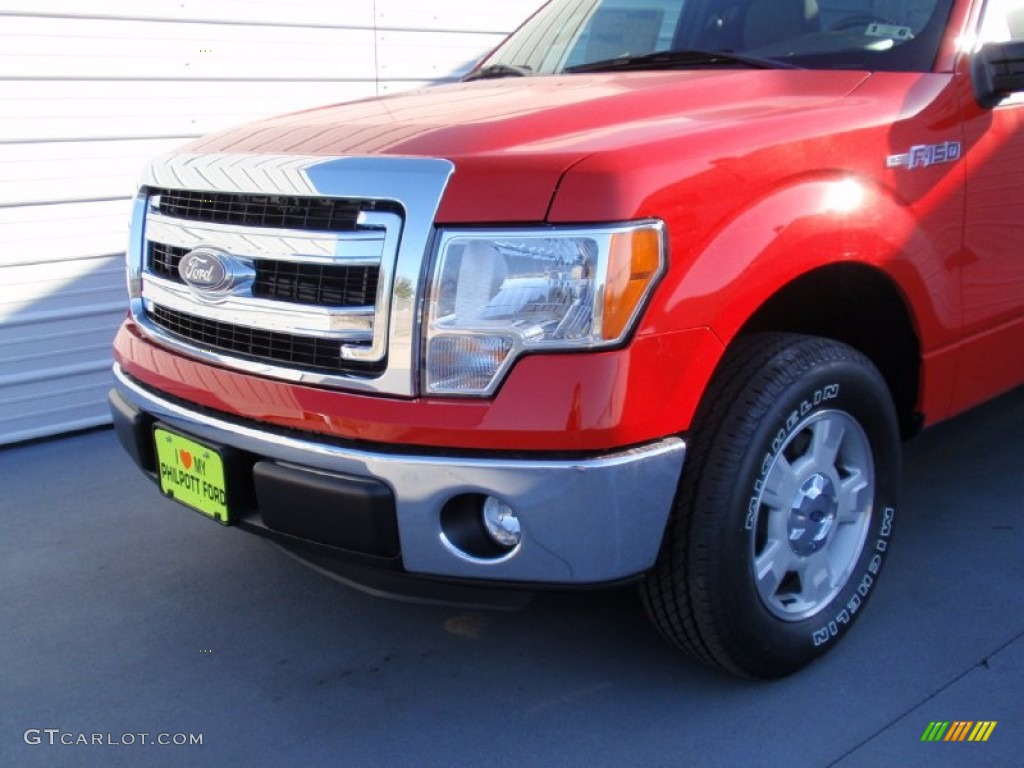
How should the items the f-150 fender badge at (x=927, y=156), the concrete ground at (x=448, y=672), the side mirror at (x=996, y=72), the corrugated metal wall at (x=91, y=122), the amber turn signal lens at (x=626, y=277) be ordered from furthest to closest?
the corrugated metal wall at (x=91, y=122) → the side mirror at (x=996, y=72) → the f-150 fender badge at (x=927, y=156) → the concrete ground at (x=448, y=672) → the amber turn signal lens at (x=626, y=277)

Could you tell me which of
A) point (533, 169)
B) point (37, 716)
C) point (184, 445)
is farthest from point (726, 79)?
point (37, 716)

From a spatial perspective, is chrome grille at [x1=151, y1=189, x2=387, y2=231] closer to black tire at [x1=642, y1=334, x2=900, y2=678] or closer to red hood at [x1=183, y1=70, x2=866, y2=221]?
red hood at [x1=183, y1=70, x2=866, y2=221]

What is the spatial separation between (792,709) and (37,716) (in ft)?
6.06

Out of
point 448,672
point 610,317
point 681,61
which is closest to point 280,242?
point 610,317

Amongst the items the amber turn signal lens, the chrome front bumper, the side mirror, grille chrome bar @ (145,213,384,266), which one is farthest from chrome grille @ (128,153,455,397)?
the side mirror

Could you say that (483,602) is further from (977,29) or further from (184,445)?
(977,29)

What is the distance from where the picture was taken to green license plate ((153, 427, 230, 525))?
97.7 inches

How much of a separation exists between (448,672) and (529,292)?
1170 millimetres

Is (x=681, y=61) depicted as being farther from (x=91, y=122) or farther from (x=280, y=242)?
(x=91, y=122)

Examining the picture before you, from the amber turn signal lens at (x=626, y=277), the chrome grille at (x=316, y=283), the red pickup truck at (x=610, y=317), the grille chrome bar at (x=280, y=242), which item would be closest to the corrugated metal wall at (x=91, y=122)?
the red pickup truck at (x=610, y=317)

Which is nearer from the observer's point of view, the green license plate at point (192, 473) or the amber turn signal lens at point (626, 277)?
the amber turn signal lens at point (626, 277)

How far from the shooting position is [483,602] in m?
2.31

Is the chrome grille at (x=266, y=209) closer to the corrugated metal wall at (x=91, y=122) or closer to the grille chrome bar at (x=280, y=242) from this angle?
the grille chrome bar at (x=280, y=242)

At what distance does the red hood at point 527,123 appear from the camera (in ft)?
6.91
